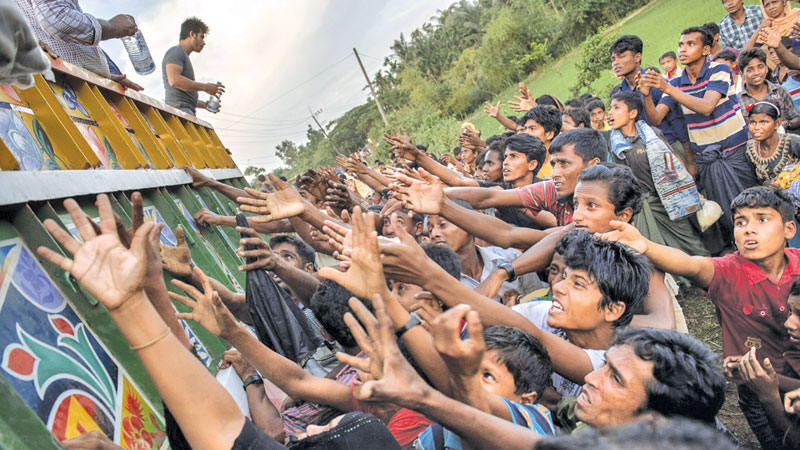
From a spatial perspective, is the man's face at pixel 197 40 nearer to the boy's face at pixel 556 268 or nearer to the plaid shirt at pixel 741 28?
the boy's face at pixel 556 268

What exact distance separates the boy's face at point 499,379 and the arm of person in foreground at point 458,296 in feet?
0.68

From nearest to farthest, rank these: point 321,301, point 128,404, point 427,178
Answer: point 128,404 → point 321,301 → point 427,178

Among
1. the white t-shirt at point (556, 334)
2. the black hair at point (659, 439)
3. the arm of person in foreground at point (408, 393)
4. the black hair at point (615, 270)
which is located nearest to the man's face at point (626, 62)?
the black hair at point (615, 270)

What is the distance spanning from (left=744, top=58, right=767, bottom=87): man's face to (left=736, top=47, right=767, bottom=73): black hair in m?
0.02

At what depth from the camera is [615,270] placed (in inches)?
93.7

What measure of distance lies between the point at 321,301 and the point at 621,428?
1.77 m

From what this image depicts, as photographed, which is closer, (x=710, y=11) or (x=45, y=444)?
(x=45, y=444)

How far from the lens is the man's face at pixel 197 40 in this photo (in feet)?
19.6

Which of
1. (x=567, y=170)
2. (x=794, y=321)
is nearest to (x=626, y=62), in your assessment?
(x=567, y=170)

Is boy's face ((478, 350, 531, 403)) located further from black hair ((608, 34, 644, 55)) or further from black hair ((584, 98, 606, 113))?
black hair ((584, 98, 606, 113))

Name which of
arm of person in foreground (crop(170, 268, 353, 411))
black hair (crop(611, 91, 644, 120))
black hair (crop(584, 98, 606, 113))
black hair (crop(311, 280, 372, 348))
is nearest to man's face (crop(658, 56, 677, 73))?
black hair (crop(584, 98, 606, 113))

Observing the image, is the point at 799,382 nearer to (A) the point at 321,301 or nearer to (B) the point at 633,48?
(A) the point at 321,301

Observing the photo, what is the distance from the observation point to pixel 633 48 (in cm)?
534

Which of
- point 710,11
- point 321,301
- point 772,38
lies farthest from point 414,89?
point 321,301
